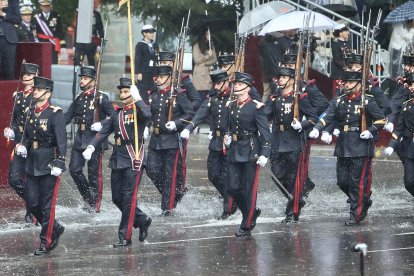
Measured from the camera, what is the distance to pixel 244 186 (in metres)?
15.7

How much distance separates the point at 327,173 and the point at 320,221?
434 centimetres

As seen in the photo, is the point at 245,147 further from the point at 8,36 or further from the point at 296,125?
the point at 8,36

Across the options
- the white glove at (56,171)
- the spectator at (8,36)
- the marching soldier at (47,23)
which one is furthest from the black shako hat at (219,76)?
the marching soldier at (47,23)

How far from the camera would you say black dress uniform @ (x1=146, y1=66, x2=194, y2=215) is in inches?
698

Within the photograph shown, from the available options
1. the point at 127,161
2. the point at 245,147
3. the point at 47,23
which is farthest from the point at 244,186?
the point at 47,23

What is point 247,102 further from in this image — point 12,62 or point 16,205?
point 12,62

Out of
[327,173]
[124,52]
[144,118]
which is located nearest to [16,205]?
[144,118]

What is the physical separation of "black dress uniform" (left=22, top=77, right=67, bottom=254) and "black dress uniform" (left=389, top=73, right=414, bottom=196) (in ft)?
14.2

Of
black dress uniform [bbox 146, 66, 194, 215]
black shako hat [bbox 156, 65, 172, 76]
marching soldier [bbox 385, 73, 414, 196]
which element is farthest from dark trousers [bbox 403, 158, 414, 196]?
black shako hat [bbox 156, 65, 172, 76]

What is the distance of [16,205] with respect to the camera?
59.2 feet

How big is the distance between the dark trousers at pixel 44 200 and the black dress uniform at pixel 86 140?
2.64 m

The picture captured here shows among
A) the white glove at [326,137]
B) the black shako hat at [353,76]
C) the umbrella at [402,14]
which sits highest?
the umbrella at [402,14]

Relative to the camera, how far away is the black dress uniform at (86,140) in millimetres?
17625

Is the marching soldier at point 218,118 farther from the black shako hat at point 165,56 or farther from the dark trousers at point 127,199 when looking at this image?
the dark trousers at point 127,199
